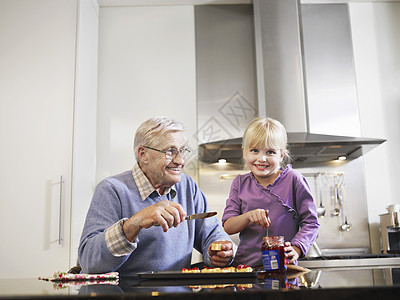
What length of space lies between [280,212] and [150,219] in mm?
568

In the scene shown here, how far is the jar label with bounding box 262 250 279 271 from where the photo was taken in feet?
3.43

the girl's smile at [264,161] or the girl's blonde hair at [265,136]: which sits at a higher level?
the girl's blonde hair at [265,136]

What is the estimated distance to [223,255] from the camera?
130 cm

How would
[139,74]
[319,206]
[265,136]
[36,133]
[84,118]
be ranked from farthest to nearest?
1. [139,74]
2. [319,206]
3. [84,118]
4. [36,133]
5. [265,136]

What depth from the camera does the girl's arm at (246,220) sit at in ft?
4.35

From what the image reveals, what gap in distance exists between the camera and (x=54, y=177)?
2686 mm

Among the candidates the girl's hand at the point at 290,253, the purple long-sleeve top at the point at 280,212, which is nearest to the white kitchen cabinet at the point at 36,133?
the purple long-sleeve top at the point at 280,212

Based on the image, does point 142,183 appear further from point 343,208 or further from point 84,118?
point 343,208

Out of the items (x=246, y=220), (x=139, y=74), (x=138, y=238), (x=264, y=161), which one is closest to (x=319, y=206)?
(x=139, y=74)

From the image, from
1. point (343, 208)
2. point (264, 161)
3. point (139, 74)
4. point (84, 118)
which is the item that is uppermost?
point (139, 74)

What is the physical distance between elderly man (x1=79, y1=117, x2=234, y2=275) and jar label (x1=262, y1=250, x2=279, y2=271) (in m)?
0.23

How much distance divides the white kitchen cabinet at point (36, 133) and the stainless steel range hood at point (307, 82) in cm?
93

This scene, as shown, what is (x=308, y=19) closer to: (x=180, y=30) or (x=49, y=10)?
(x=180, y=30)

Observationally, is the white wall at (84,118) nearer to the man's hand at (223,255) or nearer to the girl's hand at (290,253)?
the man's hand at (223,255)
